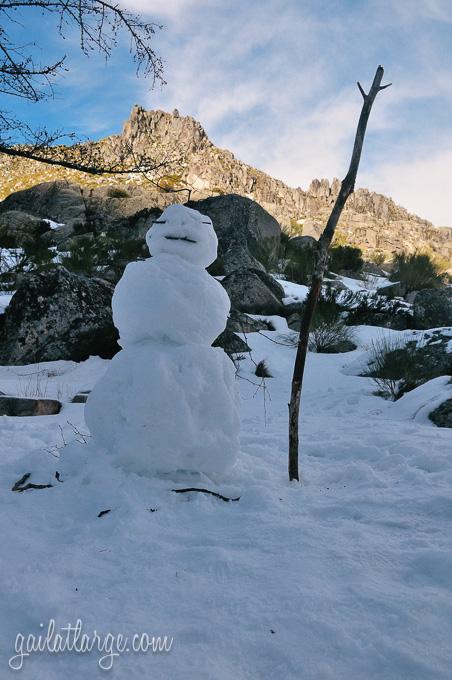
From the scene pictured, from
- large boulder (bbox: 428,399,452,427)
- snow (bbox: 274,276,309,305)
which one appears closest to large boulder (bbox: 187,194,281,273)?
snow (bbox: 274,276,309,305)

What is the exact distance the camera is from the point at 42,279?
6.04m

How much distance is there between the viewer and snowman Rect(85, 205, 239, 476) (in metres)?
1.93

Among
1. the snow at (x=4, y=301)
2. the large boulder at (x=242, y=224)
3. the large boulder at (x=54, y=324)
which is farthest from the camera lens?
the large boulder at (x=242, y=224)

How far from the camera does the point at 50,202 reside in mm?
22438

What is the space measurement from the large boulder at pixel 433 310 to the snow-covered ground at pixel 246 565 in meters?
6.36

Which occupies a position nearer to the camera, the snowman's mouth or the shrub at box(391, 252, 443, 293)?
the snowman's mouth

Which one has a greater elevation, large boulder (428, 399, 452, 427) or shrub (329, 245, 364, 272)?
shrub (329, 245, 364, 272)

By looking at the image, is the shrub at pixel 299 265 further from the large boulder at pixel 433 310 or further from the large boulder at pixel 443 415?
the large boulder at pixel 443 415

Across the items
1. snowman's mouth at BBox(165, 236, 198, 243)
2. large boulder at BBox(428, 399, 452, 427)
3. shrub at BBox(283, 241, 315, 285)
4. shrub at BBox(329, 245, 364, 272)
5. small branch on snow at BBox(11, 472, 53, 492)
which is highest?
shrub at BBox(329, 245, 364, 272)

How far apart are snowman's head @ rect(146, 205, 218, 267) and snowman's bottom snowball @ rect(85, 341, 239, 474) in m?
0.56

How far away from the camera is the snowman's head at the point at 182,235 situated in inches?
90.4

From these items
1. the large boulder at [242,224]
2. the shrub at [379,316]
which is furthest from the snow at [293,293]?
the large boulder at [242,224]

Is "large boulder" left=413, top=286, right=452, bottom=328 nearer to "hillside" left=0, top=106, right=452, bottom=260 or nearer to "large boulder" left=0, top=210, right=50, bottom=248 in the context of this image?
"large boulder" left=0, top=210, right=50, bottom=248

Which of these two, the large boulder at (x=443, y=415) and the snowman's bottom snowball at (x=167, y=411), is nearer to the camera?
the snowman's bottom snowball at (x=167, y=411)
